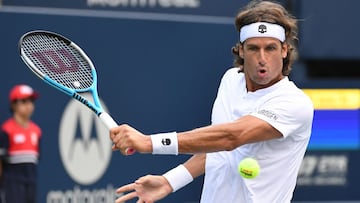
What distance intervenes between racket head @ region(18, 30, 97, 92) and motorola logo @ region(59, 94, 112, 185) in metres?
4.38

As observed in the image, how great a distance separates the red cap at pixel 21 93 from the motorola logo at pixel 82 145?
496 millimetres

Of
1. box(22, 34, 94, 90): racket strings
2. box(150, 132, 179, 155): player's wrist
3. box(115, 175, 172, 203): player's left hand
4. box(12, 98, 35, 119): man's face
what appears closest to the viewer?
box(150, 132, 179, 155): player's wrist

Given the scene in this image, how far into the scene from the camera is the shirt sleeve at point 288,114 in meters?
4.20

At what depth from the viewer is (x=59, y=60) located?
15.4ft

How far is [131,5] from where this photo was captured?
31.4 feet

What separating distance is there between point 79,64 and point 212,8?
5.40 metres

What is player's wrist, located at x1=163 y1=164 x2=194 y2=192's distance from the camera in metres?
4.50

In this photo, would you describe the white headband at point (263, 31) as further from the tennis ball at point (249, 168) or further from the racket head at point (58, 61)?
the racket head at point (58, 61)

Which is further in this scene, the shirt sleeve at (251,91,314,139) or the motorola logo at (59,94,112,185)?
the motorola logo at (59,94,112,185)

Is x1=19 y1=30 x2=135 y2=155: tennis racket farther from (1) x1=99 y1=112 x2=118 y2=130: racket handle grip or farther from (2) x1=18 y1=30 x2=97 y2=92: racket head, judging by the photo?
(1) x1=99 y1=112 x2=118 y2=130: racket handle grip

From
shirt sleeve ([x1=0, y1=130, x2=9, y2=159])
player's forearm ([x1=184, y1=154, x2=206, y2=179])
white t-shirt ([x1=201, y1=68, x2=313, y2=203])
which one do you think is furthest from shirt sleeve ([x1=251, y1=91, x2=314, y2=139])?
shirt sleeve ([x1=0, y1=130, x2=9, y2=159])

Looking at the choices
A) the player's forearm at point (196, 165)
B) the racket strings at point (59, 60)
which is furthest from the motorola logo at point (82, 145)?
the player's forearm at point (196, 165)

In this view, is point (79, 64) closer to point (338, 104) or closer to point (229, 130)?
point (229, 130)

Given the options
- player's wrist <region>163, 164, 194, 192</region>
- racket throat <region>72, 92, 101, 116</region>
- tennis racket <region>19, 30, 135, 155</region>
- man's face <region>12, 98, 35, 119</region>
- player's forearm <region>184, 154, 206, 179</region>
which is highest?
tennis racket <region>19, 30, 135, 155</region>
